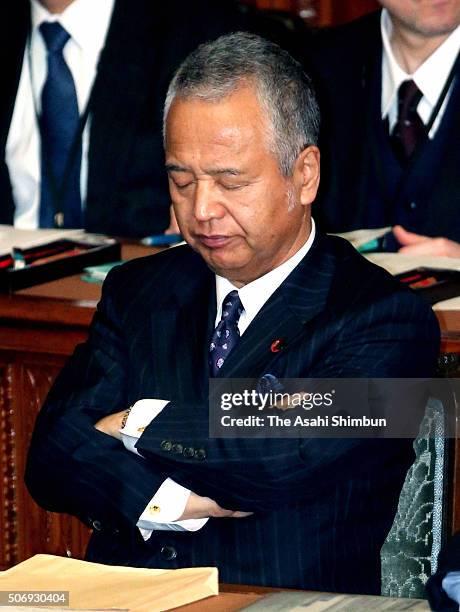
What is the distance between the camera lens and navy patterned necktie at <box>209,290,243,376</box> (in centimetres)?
261

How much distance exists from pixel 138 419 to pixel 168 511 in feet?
0.56

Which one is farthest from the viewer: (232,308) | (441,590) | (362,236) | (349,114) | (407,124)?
(349,114)

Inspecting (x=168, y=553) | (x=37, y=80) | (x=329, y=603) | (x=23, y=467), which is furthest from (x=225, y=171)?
(x=37, y=80)

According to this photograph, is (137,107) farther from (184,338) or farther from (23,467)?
(184,338)

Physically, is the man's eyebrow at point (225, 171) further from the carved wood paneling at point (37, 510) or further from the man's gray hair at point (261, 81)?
the carved wood paneling at point (37, 510)

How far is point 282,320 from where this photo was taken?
2551mm

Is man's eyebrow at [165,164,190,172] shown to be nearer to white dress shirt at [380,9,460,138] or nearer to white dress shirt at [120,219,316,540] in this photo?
white dress shirt at [120,219,316,540]

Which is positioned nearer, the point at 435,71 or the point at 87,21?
the point at 435,71

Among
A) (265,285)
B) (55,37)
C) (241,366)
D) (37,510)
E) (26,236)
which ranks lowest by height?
(37,510)

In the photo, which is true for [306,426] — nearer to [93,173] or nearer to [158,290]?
[158,290]

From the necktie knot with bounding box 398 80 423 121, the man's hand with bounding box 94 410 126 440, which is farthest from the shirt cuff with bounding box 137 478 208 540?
the necktie knot with bounding box 398 80 423 121

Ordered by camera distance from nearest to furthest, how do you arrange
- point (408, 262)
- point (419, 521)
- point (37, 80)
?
point (419, 521)
point (408, 262)
point (37, 80)

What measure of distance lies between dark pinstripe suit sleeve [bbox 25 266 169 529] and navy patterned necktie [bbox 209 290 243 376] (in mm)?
176

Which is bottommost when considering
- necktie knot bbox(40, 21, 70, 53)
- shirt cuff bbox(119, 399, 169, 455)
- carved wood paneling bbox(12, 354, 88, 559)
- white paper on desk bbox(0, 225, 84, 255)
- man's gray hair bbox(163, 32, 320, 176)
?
carved wood paneling bbox(12, 354, 88, 559)
